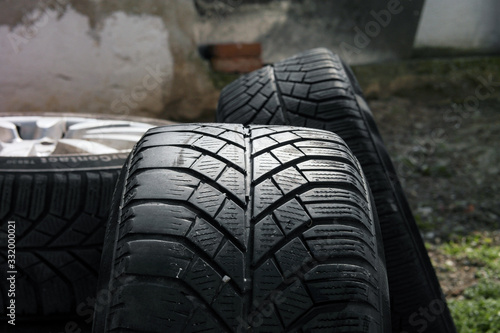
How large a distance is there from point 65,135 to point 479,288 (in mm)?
1886

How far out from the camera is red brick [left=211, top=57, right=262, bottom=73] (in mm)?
4195

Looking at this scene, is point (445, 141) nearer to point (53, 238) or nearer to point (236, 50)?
point (236, 50)

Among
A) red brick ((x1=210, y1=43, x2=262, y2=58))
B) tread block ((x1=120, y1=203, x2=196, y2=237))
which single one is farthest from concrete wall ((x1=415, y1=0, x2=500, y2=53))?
tread block ((x1=120, y1=203, x2=196, y2=237))

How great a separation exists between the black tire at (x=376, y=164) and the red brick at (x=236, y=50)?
2.39 metres

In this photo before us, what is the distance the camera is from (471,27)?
4.58 metres

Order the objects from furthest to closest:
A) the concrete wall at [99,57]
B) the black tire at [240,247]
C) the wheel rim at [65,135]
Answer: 1. the concrete wall at [99,57]
2. the wheel rim at [65,135]
3. the black tire at [240,247]

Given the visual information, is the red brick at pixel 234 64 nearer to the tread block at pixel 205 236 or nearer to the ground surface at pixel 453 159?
the ground surface at pixel 453 159

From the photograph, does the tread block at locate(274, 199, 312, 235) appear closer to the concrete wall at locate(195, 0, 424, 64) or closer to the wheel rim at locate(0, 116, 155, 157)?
the wheel rim at locate(0, 116, 155, 157)

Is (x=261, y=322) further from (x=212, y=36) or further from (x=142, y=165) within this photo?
(x=212, y=36)

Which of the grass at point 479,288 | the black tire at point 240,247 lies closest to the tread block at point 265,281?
the black tire at point 240,247

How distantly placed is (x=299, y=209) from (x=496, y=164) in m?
3.08

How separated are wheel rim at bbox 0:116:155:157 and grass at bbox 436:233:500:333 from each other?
4.88ft

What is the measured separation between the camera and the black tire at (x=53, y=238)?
155cm

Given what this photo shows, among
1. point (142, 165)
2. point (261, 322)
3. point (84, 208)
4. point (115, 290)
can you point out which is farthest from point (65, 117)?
point (261, 322)
